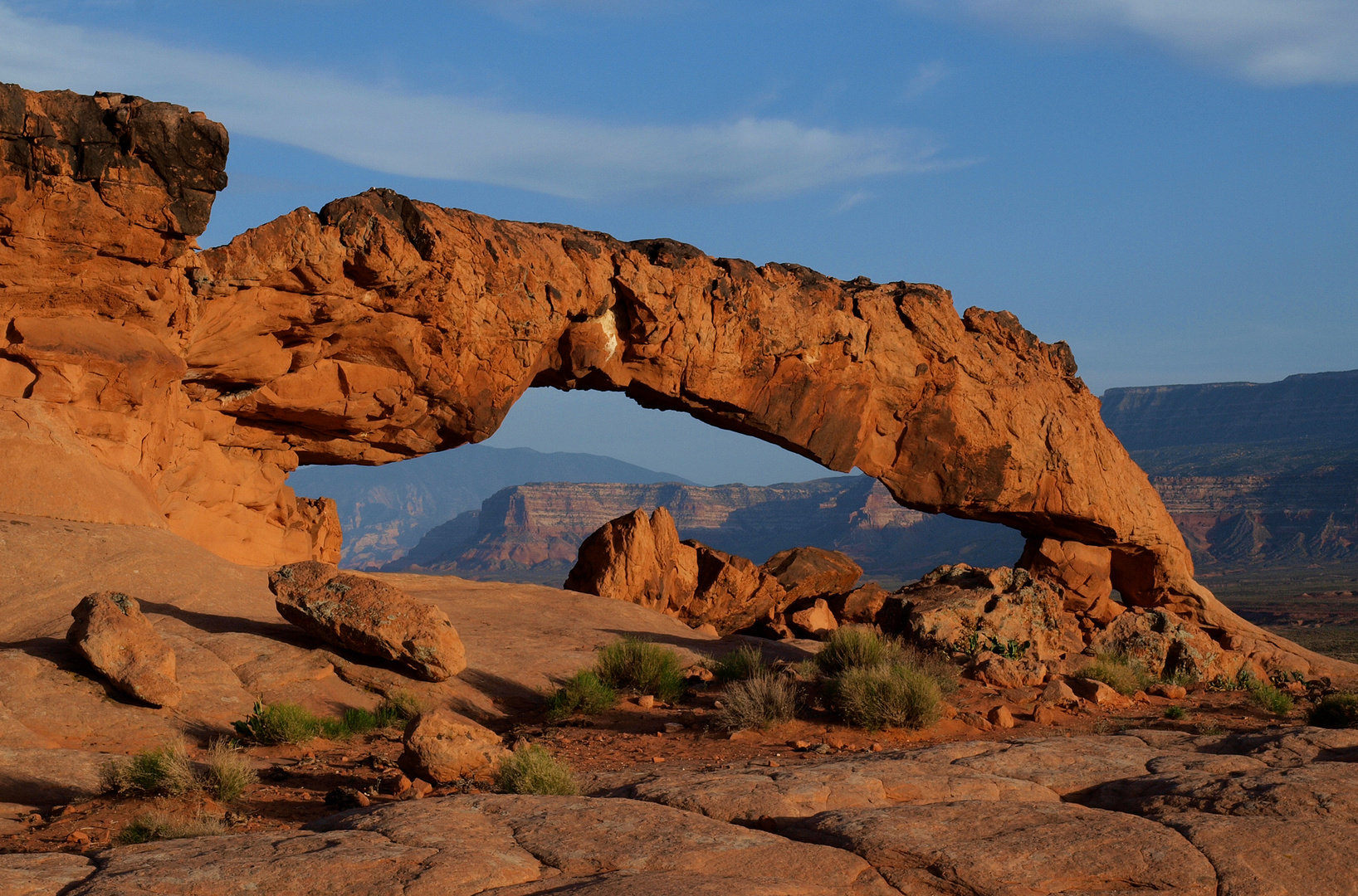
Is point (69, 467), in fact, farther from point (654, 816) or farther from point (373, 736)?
point (654, 816)

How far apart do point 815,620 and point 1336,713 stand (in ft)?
37.6

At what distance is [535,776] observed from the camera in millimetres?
7145

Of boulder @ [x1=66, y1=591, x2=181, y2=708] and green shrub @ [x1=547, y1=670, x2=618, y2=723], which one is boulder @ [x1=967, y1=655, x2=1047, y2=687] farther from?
boulder @ [x1=66, y1=591, x2=181, y2=708]

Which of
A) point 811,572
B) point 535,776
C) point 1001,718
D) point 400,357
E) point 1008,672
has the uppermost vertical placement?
point 400,357

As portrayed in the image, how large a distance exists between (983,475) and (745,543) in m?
149

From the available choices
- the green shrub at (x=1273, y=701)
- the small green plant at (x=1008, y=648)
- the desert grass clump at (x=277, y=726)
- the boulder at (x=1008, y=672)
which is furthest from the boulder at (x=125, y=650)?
the green shrub at (x=1273, y=701)

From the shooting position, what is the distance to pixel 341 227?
15719 millimetres

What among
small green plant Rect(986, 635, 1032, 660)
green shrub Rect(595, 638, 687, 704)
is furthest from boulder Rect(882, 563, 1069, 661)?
green shrub Rect(595, 638, 687, 704)

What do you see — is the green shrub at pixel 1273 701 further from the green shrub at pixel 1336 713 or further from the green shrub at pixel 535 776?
the green shrub at pixel 535 776

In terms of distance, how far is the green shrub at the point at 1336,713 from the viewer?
37.4 feet

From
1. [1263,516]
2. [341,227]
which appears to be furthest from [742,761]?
[1263,516]

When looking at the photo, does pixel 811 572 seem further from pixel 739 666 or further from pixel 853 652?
pixel 853 652

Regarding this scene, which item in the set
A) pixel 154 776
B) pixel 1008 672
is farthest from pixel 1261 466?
pixel 154 776

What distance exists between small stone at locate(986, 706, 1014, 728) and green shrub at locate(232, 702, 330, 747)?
6683 mm
